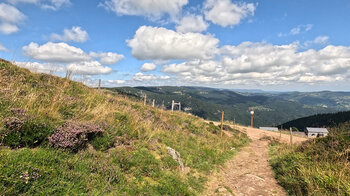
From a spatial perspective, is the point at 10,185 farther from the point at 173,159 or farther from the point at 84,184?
the point at 173,159

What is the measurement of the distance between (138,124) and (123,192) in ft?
15.7

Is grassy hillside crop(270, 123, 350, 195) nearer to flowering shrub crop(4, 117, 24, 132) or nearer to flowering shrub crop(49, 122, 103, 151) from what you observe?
flowering shrub crop(49, 122, 103, 151)

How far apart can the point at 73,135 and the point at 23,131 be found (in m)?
1.18

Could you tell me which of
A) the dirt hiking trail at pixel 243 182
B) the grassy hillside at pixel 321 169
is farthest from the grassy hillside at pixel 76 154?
the grassy hillside at pixel 321 169

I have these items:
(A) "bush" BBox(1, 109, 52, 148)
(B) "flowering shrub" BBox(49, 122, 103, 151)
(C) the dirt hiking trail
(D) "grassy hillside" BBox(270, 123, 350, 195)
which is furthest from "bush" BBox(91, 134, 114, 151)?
(D) "grassy hillside" BBox(270, 123, 350, 195)

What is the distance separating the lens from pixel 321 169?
7285 millimetres

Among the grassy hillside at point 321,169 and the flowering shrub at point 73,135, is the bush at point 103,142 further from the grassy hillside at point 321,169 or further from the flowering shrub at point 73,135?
the grassy hillside at point 321,169

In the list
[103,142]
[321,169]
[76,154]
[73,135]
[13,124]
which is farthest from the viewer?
[321,169]

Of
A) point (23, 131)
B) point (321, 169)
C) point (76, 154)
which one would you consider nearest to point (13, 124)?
point (23, 131)

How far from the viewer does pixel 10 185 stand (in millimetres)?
3025

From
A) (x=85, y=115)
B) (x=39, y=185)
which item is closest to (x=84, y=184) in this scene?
(x=39, y=185)

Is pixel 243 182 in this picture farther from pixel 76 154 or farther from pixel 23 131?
pixel 23 131

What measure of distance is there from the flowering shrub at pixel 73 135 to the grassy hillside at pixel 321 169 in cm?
852

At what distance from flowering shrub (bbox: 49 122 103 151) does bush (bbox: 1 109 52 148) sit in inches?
12.8
